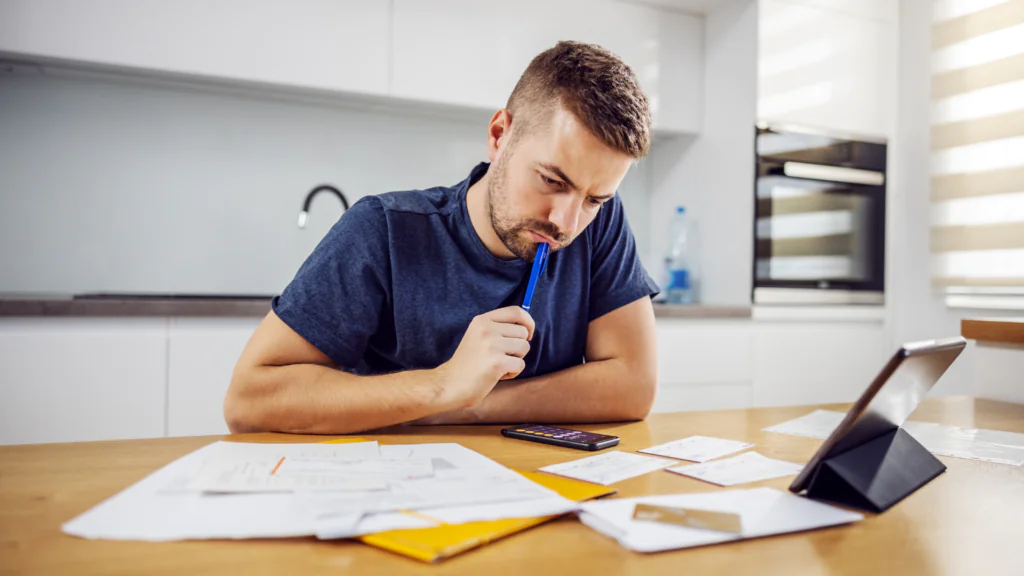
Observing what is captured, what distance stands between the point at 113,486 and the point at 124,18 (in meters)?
1.87

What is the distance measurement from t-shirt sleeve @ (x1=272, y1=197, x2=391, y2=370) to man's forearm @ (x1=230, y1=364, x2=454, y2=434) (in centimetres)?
11

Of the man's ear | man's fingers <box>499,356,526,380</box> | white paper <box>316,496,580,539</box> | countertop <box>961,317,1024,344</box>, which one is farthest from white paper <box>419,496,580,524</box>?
countertop <box>961,317,1024,344</box>

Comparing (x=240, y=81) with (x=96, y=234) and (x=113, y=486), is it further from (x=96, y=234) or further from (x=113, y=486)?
(x=113, y=486)

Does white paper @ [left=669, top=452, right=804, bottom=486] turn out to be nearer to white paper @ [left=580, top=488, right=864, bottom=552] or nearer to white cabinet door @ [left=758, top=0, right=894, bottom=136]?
white paper @ [left=580, top=488, right=864, bottom=552]

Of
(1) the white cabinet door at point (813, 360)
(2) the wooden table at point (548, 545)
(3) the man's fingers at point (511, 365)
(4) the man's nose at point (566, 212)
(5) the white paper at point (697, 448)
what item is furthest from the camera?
(1) the white cabinet door at point (813, 360)

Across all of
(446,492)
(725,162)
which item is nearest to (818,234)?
(725,162)

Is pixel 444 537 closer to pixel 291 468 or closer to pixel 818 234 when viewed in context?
pixel 291 468

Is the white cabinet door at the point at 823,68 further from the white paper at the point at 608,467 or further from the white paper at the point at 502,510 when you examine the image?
the white paper at the point at 502,510

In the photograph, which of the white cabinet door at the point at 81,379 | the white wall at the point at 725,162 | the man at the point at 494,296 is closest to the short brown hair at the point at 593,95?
the man at the point at 494,296

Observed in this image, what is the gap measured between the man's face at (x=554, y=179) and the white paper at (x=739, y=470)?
41 cm

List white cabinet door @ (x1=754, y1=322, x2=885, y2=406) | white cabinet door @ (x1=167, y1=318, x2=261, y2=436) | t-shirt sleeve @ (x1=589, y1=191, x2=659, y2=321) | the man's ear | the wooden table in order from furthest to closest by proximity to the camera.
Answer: white cabinet door @ (x1=754, y1=322, x2=885, y2=406)
white cabinet door @ (x1=167, y1=318, x2=261, y2=436)
t-shirt sleeve @ (x1=589, y1=191, x2=659, y2=321)
the man's ear
the wooden table

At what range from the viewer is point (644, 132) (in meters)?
1.10

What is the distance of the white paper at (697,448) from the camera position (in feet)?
2.89

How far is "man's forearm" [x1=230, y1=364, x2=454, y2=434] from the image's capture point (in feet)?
3.30
